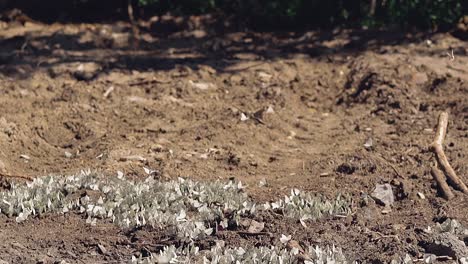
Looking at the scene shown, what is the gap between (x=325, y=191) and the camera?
5.86 m

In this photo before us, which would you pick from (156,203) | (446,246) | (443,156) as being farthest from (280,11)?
(446,246)

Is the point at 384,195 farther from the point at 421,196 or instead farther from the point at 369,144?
the point at 369,144

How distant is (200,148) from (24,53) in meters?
2.89

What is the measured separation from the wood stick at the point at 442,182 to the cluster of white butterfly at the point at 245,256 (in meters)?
1.21

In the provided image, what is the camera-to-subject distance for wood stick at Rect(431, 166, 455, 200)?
5.73 m

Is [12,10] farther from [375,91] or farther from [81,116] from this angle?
[375,91]

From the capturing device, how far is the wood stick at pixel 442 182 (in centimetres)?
573

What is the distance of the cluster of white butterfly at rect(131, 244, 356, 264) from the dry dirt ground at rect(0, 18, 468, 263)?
0.19 meters

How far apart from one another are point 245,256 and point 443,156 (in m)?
2.07

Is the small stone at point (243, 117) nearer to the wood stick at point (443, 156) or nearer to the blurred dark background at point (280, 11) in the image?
the wood stick at point (443, 156)

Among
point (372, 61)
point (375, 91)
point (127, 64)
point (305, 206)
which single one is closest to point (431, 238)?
point (305, 206)

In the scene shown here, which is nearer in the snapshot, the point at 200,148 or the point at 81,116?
the point at 200,148

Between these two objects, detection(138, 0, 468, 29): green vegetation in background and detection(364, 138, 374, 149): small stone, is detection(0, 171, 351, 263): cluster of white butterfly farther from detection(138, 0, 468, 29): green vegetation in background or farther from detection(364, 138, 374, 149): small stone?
detection(138, 0, 468, 29): green vegetation in background

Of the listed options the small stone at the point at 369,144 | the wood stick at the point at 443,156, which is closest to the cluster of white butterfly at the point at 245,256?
the wood stick at the point at 443,156
